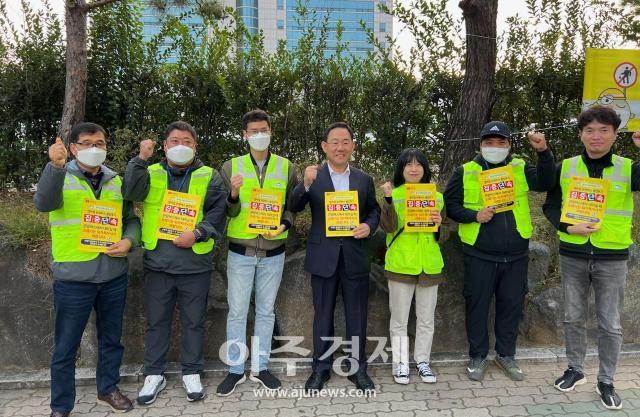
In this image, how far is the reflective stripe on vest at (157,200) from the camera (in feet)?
11.6

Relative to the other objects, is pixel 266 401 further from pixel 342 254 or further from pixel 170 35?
pixel 170 35

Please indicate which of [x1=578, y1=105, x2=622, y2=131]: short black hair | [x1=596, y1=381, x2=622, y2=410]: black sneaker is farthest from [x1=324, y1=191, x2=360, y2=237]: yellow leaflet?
[x1=596, y1=381, x2=622, y2=410]: black sneaker

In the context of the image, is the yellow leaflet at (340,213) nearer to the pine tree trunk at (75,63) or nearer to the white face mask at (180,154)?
the white face mask at (180,154)

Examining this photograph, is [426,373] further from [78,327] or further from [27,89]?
[27,89]

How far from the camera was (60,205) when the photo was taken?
3174 millimetres

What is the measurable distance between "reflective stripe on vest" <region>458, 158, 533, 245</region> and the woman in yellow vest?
234 millimetres

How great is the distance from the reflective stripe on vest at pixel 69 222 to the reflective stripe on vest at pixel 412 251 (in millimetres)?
2172

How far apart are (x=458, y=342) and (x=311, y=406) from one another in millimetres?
1584

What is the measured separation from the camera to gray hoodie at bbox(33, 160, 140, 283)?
305 cm

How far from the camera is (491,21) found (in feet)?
19.5

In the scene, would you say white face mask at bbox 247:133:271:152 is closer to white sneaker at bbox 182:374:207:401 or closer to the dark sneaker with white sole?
white sneaker at bbox 182:374:207:401

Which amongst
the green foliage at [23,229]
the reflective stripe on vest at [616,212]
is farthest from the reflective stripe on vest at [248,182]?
the reflective stripe on vest at [616,212]

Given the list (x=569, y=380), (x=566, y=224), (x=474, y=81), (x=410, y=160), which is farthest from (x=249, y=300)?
(x=474, y=81)

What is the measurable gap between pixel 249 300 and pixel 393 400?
1314mm
